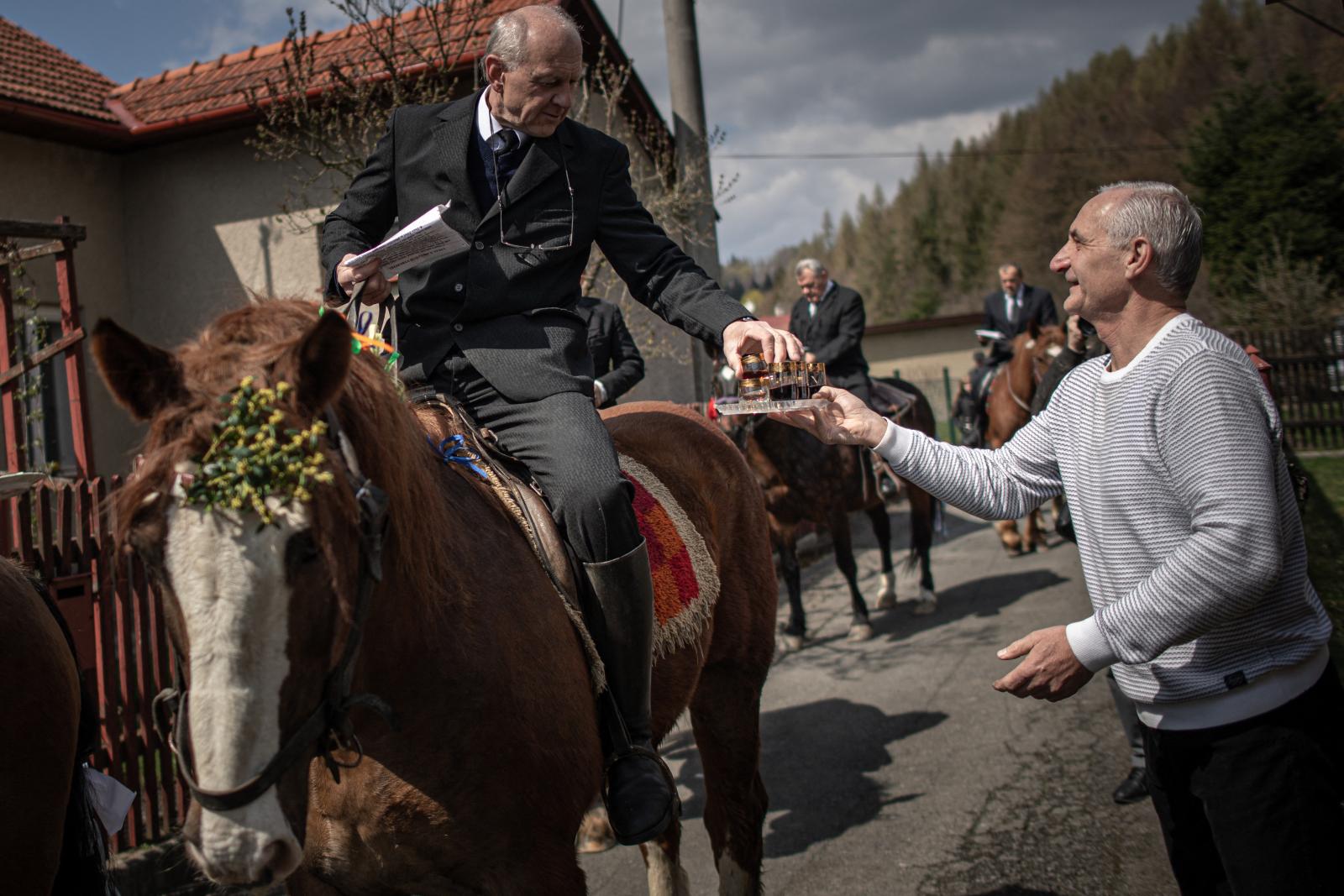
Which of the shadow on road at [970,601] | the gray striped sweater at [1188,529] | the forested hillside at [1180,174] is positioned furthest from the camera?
the forested hillside at [1180,174]

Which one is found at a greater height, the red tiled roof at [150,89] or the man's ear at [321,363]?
the red tiled roof at [150,89]

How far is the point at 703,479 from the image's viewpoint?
3596mm

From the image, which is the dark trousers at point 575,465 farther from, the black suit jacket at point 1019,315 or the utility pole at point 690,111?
the black suit jacket at point 1019,315

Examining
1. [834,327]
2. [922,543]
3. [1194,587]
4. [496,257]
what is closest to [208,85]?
[834,327]

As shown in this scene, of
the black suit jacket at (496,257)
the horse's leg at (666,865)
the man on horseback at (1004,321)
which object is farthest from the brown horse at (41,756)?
the man on horseback at (1004,321)

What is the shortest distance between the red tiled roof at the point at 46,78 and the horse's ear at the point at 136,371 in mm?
10691

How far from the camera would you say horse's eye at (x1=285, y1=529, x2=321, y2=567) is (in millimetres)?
1631

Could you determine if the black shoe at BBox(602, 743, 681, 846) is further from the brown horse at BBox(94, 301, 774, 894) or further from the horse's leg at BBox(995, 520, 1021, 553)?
the horse's leg at BBox(995, 520, 1021, 553)

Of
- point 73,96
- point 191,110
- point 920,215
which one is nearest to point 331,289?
point 191,110

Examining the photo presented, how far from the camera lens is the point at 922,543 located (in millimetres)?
8609

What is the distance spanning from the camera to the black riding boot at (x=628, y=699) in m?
2.50

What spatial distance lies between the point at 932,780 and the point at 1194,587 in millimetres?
3267

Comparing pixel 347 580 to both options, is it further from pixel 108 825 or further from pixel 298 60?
pixel 298 60

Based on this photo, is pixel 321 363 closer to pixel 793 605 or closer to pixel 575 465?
pixel 575 465
